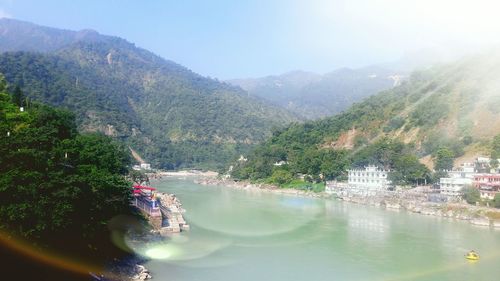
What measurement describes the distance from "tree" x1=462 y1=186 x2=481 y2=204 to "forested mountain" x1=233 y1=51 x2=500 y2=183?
6.34m

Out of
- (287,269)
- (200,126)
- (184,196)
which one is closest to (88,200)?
(287,269)

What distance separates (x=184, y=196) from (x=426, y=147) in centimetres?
2082

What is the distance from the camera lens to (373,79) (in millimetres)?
194875

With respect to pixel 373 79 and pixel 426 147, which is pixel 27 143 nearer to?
pixel 426 147

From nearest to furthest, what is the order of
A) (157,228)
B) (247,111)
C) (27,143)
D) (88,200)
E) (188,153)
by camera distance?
(27,143), (88,200), (157,228), (188,153), (247,111)

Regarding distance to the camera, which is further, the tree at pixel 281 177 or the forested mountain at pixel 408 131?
the tree at pixel 281 177

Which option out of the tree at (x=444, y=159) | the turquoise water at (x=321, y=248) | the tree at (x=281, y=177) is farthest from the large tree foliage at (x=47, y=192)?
the tree at (x=281, y=177)

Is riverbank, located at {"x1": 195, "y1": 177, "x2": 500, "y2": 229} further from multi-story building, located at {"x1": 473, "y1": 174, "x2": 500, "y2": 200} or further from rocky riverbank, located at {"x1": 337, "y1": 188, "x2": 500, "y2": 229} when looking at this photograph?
multi-story building, located at {"x1": 473, "y1": 174, "x2": 500, "y2": 200}

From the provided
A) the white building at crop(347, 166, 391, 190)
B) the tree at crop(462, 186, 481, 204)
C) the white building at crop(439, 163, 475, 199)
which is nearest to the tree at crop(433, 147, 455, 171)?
the white building at crop(439, 163, 475, 199)

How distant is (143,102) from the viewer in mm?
107750

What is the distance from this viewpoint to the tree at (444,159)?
34.2 meters

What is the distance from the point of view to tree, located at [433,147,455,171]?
3425 centimetres

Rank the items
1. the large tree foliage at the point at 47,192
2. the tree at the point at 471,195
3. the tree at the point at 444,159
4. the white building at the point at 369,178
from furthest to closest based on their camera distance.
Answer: the white building at the point at 369,178
the tree at the point at 444,159
the tree at the point at 471,195
the large tree foliage at the point at 47,192

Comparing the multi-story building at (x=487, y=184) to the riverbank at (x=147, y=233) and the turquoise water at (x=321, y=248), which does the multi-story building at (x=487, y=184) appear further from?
the riverbank at (x=147, y=233)
